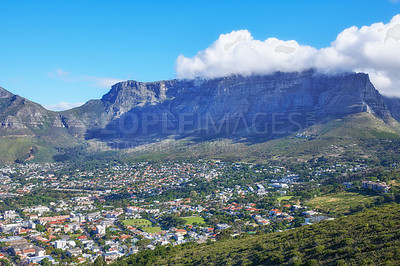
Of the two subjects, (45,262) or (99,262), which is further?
(45,262)

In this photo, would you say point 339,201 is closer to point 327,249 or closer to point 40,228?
point 327,249

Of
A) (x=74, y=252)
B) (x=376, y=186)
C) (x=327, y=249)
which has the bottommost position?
(x=74, y=252)

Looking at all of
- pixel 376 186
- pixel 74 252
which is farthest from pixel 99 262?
pixel 376 186

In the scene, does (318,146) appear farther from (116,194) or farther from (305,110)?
(116,194)

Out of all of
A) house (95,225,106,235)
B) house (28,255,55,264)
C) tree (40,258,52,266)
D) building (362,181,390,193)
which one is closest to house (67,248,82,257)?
house (28,255,55,264)

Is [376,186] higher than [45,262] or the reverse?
higher

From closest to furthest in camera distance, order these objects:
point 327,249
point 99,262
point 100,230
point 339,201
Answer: point 327,249 → point 99,262 → point 339,201 → point 100,230

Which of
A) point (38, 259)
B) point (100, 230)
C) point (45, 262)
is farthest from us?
point (100, 230)

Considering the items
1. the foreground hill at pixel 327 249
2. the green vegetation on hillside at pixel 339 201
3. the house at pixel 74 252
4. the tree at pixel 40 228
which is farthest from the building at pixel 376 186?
the tree at pixel 40 228

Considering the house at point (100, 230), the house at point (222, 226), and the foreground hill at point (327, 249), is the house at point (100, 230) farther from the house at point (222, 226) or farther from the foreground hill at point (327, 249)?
→ the foreground hill at point (327, 249)
